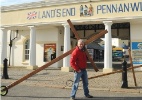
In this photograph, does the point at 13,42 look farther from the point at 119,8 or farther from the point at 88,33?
the point at 119,8

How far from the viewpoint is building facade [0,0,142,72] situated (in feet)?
48.4

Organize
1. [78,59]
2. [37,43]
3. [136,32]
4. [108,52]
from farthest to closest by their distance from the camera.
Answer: [37,43] → [136,32] → [108,52] → [78,59]

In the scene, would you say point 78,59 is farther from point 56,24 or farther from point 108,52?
point 56,24

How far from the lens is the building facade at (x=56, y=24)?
14.8m

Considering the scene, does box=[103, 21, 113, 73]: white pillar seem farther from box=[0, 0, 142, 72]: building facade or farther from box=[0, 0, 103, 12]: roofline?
box=[0, 0, 103, 12]: roofline

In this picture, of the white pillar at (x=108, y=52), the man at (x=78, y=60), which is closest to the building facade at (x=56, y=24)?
the white pillar at (x=108, y=52)

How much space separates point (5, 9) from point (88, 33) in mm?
7608

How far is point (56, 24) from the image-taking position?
16.6 metres

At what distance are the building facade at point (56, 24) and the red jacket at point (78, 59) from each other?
858 centimetres

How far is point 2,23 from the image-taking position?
1878 cm

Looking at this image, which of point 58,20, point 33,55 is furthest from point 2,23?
point 58,20

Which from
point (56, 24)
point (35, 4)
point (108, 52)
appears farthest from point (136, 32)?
point (35, 4)

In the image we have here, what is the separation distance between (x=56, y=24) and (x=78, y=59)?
10.6m

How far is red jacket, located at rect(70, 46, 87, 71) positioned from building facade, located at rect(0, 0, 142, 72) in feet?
28.1
